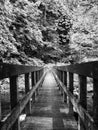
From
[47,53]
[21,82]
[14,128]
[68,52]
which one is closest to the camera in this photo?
[14,128]

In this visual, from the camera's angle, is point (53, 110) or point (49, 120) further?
point (53, 110)

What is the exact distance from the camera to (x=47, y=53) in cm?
1753

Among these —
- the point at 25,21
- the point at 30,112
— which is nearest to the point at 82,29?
the point at 25,21

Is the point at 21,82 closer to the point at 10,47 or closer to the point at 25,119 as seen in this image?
the point at 10,47

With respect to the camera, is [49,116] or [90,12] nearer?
[49,116]

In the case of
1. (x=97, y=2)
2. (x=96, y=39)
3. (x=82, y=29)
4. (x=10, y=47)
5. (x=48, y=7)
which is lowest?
(x=10, y=47)

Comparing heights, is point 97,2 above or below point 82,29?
above

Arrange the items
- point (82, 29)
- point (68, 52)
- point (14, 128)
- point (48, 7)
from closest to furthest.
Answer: point (14, 128) → point (82, 29) → point (48, 7) → point (68, 52)

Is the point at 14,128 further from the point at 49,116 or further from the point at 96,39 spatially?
the point at 96,39

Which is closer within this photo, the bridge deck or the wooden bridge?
the wooden bridge

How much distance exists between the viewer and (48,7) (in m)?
15.6

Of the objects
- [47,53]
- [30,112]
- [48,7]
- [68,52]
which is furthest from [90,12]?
[68,52]

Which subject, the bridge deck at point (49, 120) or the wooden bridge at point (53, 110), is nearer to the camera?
the wooden bridge at point (53, 110)

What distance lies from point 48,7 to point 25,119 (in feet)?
47.0
